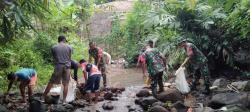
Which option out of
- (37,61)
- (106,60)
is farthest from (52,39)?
(106,60)

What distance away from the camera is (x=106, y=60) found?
11594 millimetres

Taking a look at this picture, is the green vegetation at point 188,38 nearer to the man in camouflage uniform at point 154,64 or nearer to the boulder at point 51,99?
the man in camouflage uniform at point 154,64

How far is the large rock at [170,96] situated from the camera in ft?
31.3

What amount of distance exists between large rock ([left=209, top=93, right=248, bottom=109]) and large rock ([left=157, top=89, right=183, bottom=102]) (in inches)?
34.5

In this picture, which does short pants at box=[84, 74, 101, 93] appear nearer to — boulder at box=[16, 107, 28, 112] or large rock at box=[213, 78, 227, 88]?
boulder at box=[16, 107, 28, 112]

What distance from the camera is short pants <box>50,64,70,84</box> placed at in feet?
28.7

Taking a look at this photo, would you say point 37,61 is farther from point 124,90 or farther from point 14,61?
point 124,90

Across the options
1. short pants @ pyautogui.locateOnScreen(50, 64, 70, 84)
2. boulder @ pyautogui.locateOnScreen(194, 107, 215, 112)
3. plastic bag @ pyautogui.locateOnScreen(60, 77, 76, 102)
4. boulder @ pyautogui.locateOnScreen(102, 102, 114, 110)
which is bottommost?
boulder @ pyautogui.locateOnScreen(102, 102, 114, 110)

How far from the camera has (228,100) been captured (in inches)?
345

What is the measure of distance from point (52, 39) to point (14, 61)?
266 centimetres

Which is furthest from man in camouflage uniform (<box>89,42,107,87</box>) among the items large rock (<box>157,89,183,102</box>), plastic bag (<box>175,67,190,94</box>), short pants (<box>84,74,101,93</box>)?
plastic bag (<box>175,67,190,94</box>)

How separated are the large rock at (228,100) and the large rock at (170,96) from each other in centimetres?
88

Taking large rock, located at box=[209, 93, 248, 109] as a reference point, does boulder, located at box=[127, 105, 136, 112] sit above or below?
below

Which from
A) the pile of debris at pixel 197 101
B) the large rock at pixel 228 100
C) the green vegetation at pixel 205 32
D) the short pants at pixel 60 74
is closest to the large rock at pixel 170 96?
the pile of debris at pixel 197 101
